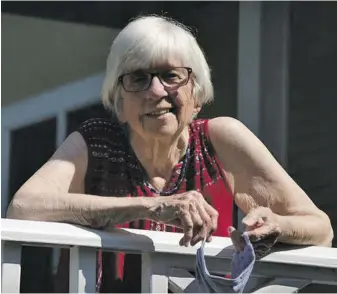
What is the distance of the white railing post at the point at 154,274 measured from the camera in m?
3.27

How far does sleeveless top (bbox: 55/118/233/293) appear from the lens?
3656mm

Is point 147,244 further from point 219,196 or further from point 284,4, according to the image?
point 284,4

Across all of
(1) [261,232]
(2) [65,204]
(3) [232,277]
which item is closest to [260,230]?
(1) [261,232]


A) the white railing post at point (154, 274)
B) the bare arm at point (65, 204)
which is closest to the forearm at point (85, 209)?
the bare arm at point (65, 204)

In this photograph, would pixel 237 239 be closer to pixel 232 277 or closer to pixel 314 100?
pixel 232 277

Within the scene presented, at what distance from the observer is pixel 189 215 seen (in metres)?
3.18

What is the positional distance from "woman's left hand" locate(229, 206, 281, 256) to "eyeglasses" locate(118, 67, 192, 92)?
48 centimetres

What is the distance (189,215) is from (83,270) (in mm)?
315

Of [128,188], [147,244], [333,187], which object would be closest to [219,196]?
[128,188]

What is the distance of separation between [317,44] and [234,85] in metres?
0.44

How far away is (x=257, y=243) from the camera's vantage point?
3281 millimetres

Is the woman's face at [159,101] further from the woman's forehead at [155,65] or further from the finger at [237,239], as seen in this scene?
the finger at [237,239]

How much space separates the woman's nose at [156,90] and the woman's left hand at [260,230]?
0.47 m

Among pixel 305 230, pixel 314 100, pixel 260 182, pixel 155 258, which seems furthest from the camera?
pixel 314 100
